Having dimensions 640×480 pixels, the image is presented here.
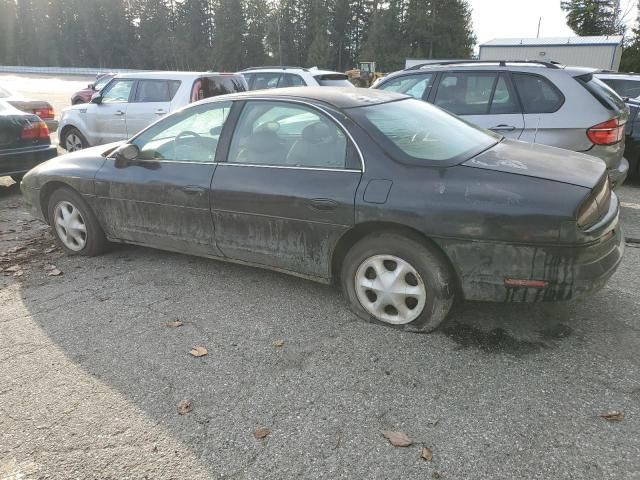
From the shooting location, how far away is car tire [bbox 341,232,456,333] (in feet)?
10.7

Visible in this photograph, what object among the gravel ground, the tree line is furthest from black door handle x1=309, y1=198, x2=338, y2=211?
the tree line

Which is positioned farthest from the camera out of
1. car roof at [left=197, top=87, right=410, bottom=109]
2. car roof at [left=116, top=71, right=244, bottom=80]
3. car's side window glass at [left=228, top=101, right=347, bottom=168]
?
car roof at [left=116, top=71, right=244, bottom=80]

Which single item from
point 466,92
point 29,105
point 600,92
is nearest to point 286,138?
point 466,92

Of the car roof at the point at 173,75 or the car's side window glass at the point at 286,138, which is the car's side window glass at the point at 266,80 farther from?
the car's side window glass at the point at 286,138

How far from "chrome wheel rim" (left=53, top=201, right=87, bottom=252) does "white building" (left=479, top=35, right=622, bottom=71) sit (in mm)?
31644

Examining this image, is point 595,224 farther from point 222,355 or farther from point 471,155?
point 222,355

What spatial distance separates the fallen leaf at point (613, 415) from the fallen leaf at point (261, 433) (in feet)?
5.46

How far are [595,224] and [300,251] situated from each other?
187 centimetres

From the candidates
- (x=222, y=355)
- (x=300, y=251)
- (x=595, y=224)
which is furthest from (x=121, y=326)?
(x=595, y=224)

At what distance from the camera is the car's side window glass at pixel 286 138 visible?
11.8 ft

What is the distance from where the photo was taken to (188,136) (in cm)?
431

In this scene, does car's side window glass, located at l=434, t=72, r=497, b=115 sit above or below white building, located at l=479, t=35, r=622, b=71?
below

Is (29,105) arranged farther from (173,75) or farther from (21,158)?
(21,158)

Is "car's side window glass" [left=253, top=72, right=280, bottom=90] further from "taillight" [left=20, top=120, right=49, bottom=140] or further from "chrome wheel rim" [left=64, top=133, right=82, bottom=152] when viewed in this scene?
"taillight" [left=20, top=120, right=49, bottom=140]
